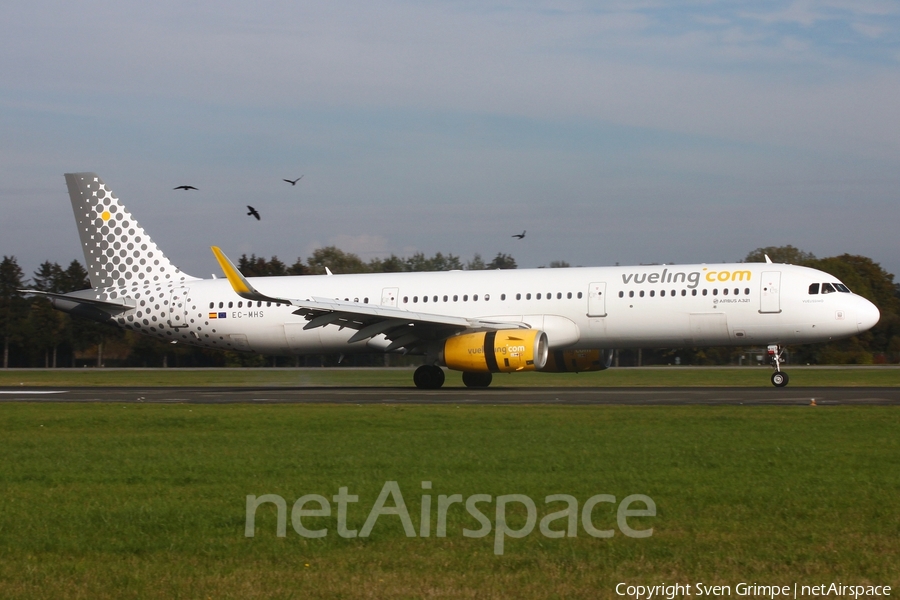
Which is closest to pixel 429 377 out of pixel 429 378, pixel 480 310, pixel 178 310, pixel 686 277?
pixel 429 378

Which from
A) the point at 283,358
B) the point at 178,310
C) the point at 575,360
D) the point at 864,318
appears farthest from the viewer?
the point at 283,358

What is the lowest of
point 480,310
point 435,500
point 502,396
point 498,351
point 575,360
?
point 435,500

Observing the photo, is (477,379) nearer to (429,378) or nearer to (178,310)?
(429,378)

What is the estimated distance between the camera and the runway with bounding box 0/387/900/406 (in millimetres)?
21250

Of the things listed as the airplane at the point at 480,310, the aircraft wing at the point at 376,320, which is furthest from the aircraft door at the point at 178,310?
the aircraft wing at the point at 376,320

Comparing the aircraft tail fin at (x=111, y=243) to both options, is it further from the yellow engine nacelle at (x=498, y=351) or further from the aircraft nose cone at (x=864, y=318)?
the aircraft nose cone at (x=864, y=318)

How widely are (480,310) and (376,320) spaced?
3.22 metres

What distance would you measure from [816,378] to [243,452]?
2700 centimetres

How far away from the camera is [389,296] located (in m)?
30.5

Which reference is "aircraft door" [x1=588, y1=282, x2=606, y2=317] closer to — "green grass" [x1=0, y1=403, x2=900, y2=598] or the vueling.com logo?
the vueling.com logo

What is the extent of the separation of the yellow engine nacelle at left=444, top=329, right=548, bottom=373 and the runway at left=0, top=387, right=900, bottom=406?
0.70m

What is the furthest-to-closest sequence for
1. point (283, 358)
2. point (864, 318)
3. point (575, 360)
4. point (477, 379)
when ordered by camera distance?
Result: point (283, 358), point (575, 360), point (477, 379), point (864, 318)

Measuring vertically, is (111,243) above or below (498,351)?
above

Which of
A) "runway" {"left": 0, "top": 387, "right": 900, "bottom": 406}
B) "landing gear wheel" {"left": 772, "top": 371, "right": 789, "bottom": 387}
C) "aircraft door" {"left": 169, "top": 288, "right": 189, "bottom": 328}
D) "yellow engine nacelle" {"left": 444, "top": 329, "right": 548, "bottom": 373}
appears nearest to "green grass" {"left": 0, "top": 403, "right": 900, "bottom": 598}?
"runway" {"left": 0, "top": 387, "right": 900, "bottom": 406}
